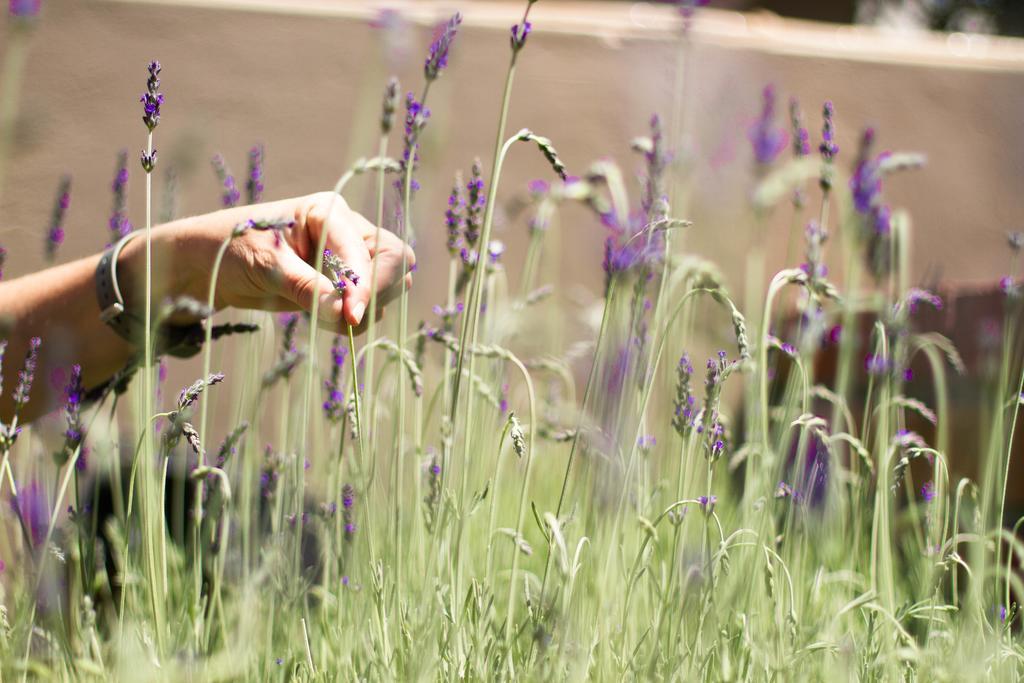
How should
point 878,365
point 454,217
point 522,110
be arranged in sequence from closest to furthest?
point 454,217
point 878,365
point 522,110

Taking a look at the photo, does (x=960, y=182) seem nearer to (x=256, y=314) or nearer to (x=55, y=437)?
(x=256, y=314)

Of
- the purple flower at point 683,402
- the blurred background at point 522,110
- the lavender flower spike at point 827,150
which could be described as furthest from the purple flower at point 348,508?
the lavender flower spike at point 827,150

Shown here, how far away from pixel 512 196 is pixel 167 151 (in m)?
0.99

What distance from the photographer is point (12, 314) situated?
170 centimetres

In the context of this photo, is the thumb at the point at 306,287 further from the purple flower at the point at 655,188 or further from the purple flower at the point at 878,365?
the purple flower at the point at 878,365

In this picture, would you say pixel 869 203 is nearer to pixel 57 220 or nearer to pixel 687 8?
pixel 687 8

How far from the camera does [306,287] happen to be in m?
1.27

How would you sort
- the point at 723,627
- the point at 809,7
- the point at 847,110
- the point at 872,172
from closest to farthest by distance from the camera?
the point at 723,627 → the point at 872,172 → the point at 847,110 → the point at 809,7

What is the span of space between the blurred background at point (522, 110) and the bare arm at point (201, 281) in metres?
0.48

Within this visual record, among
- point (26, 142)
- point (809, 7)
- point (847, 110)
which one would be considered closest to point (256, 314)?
point (26, 142)

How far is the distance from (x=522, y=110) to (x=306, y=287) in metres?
1.92

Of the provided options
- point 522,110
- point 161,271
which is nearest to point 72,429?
point 161,271

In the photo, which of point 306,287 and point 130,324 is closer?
point 306,287

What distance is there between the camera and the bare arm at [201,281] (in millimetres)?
1295
